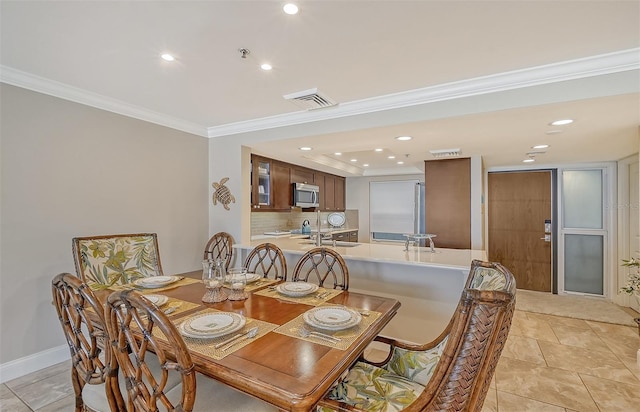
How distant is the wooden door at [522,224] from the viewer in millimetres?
5039

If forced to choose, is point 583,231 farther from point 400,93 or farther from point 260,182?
point 260,182

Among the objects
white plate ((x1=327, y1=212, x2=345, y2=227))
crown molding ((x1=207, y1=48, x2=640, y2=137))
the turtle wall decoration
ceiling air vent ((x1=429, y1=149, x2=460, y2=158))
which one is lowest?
white plate ((x1=327, y1=212, x2=345, y2=227))

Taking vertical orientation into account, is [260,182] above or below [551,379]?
above

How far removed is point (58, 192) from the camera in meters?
2.56

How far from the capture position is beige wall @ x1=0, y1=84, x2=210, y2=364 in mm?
2318

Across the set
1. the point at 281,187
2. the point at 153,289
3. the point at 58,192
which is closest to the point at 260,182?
the point at 281,187

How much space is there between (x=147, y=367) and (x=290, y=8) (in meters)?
1.70

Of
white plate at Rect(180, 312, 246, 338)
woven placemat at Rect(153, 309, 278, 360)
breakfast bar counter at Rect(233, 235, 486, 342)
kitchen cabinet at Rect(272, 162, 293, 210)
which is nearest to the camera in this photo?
woven placemat at Rect(153, 309, 278, 360)

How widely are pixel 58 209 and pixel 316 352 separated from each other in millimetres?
2636

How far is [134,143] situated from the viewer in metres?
3.10

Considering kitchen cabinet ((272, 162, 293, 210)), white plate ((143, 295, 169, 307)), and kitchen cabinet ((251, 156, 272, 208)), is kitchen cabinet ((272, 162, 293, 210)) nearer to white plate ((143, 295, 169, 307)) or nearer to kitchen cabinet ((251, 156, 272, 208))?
kitchen cabinet ((251, 156, 272, 208))

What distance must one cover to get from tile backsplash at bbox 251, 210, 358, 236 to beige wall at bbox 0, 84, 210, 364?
1773 mm

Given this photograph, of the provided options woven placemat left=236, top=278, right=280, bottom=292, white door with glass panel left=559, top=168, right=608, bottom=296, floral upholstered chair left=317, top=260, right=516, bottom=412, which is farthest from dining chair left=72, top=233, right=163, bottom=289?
white door with glass panel left=559, top=168, right=608, bottom=296

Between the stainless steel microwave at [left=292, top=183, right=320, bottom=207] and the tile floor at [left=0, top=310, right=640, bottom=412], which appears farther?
the stainless steel microwave at [left=292, top=183, right=320, bottom=207]
